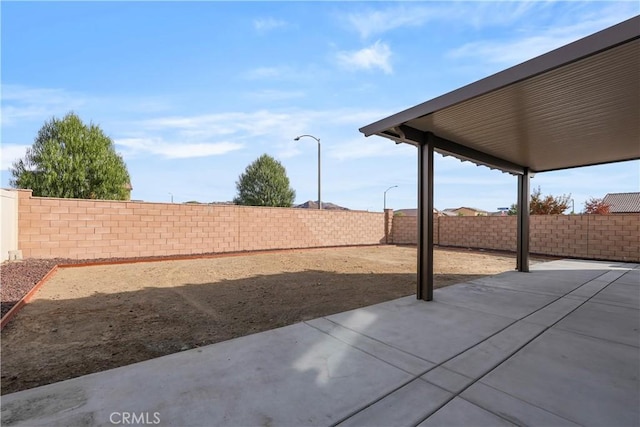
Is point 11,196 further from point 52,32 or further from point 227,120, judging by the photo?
point 227,120

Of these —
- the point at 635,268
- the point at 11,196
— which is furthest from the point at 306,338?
the point at 635,268

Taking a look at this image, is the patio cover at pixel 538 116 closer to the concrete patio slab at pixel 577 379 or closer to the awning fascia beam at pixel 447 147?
the awning fascia beam at pixel 447 147

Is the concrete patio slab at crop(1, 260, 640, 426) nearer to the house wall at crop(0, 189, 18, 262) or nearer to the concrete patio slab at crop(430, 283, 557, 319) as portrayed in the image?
the concrete patio slab at crop(430, 283, 557, 319)

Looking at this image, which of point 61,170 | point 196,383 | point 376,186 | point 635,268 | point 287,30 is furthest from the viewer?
point 376,186

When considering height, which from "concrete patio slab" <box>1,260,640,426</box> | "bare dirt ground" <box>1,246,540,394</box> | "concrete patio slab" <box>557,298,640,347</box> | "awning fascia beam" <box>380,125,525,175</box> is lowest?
"bare dirt ground" <box>1,246,540,394</box>

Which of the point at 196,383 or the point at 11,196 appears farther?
the point at 11,196

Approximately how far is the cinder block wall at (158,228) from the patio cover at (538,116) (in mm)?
9175

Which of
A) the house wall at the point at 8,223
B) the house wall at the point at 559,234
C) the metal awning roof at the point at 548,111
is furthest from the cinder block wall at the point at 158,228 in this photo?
the metal awning roof at the point at 548,111

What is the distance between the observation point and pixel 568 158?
750cm

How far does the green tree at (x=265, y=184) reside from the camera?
30625 mm

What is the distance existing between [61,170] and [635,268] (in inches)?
1090

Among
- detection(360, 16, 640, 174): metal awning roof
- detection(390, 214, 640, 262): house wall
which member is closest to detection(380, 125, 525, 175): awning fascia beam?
detection(360, 16, 640, 174): metal awning roof

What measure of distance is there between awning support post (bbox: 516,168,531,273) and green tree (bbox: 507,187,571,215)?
49.9 ft

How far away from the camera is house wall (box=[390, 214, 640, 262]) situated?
11.0 m
